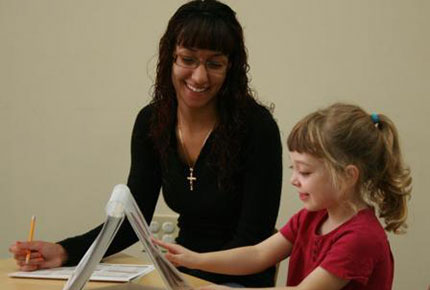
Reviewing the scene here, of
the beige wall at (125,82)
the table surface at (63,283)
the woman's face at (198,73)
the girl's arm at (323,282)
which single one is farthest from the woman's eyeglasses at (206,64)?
the beige wall at (125,82)

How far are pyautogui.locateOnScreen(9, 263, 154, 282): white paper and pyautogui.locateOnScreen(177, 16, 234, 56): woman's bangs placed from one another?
0.66 m

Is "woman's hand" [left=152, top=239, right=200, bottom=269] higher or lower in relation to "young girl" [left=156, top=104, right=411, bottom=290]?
lower

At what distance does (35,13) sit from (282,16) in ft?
4.07

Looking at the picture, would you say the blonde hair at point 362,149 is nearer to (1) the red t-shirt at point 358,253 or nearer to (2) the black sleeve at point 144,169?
(1) the red t-shirt at point 358,253

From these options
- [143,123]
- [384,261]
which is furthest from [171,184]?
[384,261]

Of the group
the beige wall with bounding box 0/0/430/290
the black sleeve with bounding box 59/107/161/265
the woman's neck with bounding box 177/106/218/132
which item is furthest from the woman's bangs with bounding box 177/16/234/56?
the beige wall with bounding box 0/0/430/290

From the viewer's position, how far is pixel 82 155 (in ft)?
10.2

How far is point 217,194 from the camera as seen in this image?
1.94 meters

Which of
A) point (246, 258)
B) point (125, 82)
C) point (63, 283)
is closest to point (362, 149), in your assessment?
point (246, 258)

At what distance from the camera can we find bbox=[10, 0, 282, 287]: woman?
187 cm

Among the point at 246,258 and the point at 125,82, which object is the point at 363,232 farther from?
the point at 125,82

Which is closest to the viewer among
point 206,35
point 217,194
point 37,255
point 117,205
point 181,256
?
point 117,205

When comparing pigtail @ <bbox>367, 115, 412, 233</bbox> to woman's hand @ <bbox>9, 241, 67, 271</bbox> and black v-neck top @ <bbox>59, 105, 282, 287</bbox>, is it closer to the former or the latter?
black v-neck top @ <bbox>59, 105, 282, 287</bbox>

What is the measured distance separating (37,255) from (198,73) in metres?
0.69
